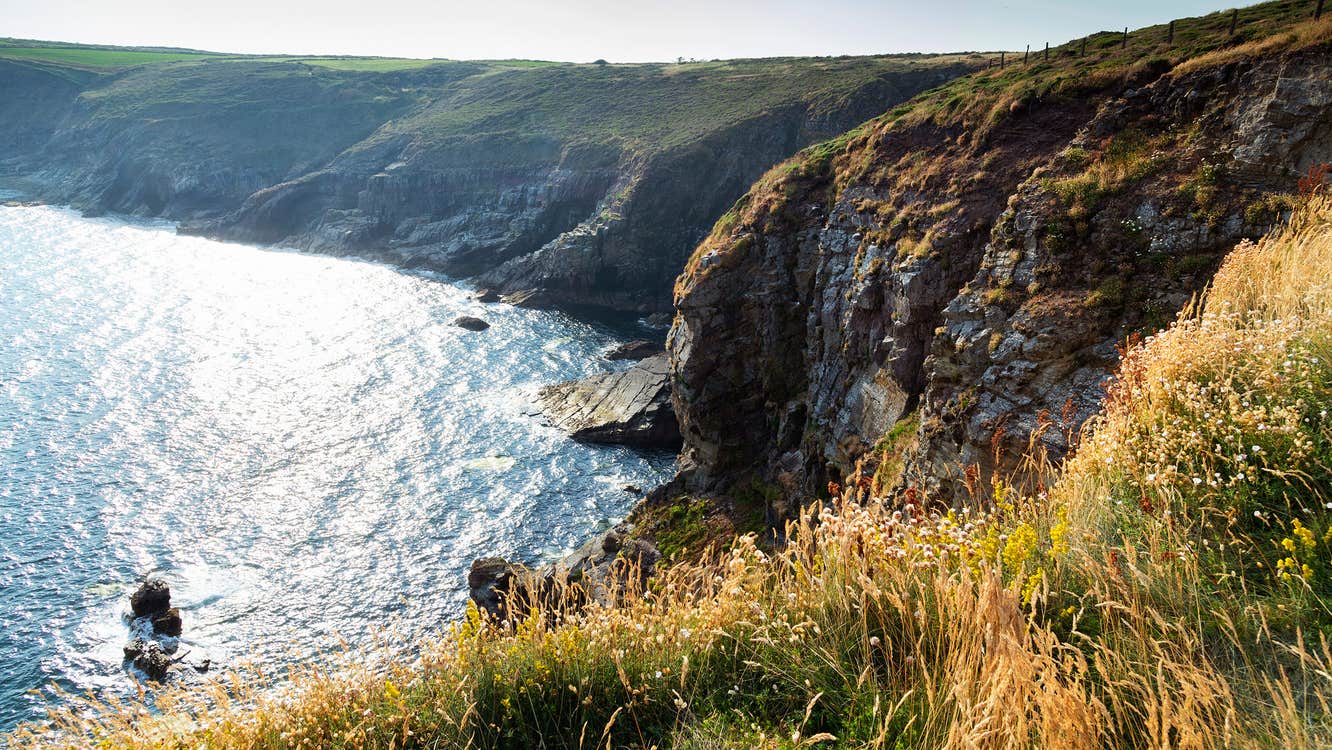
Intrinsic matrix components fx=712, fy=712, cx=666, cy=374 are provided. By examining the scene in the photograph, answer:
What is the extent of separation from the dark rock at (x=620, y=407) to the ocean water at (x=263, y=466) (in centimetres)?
181

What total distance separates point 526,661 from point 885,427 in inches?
848

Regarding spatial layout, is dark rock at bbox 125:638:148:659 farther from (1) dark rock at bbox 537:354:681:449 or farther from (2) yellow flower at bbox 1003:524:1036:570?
(2) yellow flower at bbox 1003:524:1036:570

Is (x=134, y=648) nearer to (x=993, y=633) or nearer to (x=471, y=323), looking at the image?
(x=993, y=633)

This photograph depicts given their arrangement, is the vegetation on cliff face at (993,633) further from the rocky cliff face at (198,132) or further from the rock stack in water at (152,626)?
the rocky cliff face at (198,132)

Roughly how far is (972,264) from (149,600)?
37.3m

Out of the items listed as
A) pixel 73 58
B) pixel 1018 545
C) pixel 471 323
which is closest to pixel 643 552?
pixel 1018 545

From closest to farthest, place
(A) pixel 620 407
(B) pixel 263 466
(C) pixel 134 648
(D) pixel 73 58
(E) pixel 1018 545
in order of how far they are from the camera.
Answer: (E) pixel 1018 545 < (C) pixel 134 648 < (B) pixel 263 466 < (A) pixel 620 407 < (D) pixel 73 58

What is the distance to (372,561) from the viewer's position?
37.5m

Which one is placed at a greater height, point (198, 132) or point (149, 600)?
point (198, 132)

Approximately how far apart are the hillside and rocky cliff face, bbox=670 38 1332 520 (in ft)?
166

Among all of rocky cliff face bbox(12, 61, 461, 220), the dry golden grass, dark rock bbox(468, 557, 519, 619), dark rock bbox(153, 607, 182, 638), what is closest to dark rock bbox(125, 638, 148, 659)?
dark rock bbox(153, 607, 182, 638)

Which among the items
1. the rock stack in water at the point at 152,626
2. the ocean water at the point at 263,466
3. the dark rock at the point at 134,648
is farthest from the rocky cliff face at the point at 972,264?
the dark rock at the point at 134,648

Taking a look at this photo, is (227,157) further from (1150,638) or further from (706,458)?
(1150,638)

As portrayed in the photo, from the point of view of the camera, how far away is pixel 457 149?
404 feet
